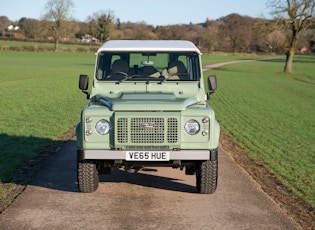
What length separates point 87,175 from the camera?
6957 mm

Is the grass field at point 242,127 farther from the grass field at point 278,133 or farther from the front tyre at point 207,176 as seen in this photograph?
the front tyre at point 207,176

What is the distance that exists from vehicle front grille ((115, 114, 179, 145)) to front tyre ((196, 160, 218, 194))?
679 mm

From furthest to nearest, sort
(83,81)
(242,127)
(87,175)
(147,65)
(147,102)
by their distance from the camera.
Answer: (242,127), (147,65), (83,81), (87,175), (147,102)

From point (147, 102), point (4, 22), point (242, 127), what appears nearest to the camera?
point (147, 102)

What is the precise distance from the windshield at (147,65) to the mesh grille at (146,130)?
1670mm

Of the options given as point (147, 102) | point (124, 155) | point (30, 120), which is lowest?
point (30, 120)

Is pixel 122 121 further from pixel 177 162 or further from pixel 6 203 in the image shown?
pixel 6 203

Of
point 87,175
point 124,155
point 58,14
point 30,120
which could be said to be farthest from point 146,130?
point 58,14

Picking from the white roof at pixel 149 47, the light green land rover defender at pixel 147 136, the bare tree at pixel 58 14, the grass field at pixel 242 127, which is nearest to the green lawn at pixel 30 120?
the grass field at pixel 242 127

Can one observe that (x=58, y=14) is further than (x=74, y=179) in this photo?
Yes

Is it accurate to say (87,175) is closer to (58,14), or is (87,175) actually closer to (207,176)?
(207,176)

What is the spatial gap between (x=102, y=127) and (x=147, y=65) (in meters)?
1.82

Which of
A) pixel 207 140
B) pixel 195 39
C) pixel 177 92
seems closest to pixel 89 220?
pixel 207 140

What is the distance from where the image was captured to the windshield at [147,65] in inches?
320
